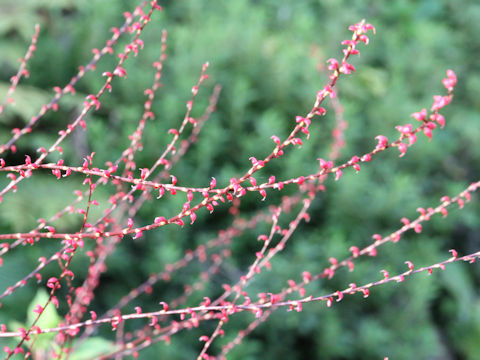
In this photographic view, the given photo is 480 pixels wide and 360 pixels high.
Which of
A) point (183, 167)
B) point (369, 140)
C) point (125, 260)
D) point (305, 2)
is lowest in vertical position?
point (125, 260)

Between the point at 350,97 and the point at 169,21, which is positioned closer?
the point at 350,97

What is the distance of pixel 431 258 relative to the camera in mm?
3668

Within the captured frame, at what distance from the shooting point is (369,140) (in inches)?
161

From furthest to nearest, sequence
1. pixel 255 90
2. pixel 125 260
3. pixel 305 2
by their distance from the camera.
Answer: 1. pixel 305 2
2. pixel 255 90
3. pixel 125 260

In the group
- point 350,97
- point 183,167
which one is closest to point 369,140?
point 350,97

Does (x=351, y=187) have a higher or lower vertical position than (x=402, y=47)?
lower

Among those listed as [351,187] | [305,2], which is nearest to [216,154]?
[351,187]

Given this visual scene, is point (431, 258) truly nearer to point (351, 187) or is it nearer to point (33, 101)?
point (351, 187)

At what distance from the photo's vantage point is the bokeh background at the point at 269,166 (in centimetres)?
322

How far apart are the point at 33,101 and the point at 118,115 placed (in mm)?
587

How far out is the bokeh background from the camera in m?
3.22

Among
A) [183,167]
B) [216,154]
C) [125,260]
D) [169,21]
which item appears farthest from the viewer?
[169,21]

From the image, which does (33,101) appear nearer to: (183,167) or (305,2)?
(183,167)

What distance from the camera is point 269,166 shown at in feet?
12.0
